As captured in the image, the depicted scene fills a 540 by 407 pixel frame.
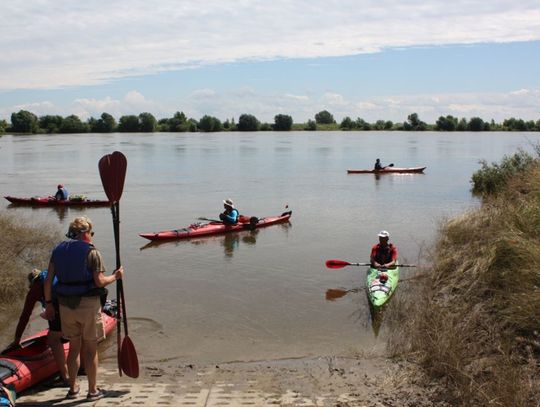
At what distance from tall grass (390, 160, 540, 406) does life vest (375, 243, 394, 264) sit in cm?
101

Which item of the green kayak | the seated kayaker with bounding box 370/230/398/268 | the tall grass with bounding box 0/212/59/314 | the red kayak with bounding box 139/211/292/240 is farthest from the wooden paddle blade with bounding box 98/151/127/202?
the red kayak with bounding box 139/211/292/240

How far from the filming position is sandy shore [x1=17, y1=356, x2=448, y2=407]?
5.92 meters

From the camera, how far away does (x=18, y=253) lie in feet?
39.8

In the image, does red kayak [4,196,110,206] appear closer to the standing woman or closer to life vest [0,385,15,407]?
the standing woman

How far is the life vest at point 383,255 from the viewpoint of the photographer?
39.0ft

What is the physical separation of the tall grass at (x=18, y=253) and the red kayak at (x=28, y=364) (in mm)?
3333

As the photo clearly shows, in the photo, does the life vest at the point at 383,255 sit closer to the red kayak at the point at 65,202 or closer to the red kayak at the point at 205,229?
the red kayak at the point at 205,229

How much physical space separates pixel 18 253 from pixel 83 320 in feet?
24.0

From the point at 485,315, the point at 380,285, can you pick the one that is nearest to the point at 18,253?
the point at 380,285

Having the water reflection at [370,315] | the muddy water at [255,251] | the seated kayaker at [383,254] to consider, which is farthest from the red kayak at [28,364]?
the seated kayaker at [383,254]

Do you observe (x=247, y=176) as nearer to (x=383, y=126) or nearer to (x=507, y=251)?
(x=507, y=251)

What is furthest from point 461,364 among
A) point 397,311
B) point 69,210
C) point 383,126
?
point 383,126

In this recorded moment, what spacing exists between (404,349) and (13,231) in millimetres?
9186

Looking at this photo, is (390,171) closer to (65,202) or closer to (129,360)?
(65,202)
